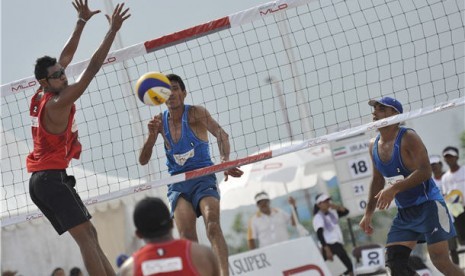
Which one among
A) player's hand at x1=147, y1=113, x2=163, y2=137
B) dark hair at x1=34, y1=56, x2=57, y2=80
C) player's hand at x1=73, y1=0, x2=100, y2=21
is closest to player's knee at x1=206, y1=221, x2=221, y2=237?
player's hand at x1=147, y1=113, x2=163, y2=137

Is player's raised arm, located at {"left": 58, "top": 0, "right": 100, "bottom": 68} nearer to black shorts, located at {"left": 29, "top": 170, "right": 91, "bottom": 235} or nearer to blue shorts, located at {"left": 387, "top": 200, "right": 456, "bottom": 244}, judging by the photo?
black shorts, located at {"left": 29, "top": 170, "right": 91, "bottom": 235}

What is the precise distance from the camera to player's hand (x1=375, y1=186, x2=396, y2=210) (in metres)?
8.66

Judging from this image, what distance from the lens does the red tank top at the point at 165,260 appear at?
5.83 metres

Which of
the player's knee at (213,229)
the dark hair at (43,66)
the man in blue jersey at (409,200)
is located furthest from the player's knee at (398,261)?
the dark hair at (43,66)

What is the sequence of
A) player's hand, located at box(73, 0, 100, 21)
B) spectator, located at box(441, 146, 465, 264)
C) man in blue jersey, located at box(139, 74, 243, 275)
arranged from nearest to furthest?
player's hand, located at box(73, 0, 100, 21) → man in blue jersey, located at box(139, 74, 243, 275) → spectator, located at box(441, 146, 465, 264)

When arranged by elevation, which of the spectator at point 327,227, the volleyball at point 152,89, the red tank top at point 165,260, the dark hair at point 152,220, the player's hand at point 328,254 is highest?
the volleyball at point 152,89

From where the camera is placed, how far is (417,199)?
30.1ft

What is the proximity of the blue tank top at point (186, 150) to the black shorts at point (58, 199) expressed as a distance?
1.19 metres

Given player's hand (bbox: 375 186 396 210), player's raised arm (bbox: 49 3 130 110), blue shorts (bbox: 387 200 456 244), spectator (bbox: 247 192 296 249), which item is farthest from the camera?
spectator (bbox: 247 192 296 249)

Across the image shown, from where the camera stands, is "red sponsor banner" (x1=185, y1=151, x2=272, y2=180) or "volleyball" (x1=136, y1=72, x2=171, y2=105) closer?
"volleyball" (x1=136, y1=72, x2=171, y2=105)

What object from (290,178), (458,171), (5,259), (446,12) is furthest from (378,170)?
(290,178)

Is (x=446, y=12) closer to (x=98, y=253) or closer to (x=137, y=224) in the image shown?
(x=98, y=253)

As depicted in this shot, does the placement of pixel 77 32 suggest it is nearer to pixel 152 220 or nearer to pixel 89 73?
pixel 89 73

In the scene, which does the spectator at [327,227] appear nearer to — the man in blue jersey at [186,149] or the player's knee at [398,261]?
the man in blue jersey at [186,149]
